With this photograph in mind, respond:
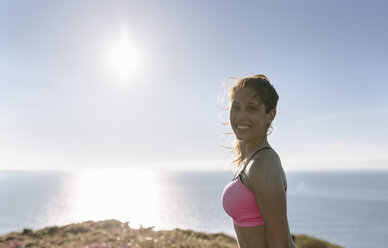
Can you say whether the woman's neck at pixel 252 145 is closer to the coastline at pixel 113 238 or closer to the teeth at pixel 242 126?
the teeth at pixel 242 126

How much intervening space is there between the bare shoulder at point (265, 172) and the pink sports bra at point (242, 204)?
14cm

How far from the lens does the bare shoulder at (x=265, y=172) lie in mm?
2609

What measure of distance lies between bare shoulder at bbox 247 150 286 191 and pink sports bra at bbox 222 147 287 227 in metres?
0.14

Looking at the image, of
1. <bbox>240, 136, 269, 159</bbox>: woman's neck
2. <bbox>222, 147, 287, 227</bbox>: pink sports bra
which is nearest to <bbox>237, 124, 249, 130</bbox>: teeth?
<bbox>240, 136, 269, 159</bbox>: woman's neck

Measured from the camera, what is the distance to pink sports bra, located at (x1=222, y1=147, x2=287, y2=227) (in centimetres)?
279

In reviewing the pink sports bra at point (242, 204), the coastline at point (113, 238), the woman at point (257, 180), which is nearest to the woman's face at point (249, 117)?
the woman at point (257, 180)

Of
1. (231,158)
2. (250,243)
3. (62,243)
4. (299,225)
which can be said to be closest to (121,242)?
(62,243)

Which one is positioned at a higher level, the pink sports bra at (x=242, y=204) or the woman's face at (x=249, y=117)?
the woman's face at (x=249, y=117)

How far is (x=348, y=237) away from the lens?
15150 cm

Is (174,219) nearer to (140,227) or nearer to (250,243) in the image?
(140,227)

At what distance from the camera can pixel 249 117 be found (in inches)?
126

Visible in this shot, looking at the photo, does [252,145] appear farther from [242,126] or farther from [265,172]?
[265,172]

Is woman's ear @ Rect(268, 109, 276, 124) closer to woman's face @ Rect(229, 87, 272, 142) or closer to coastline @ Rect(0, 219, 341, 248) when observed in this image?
woman's face @ Rect(229, 87, 272, 142)

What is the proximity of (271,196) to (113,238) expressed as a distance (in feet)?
37.0
